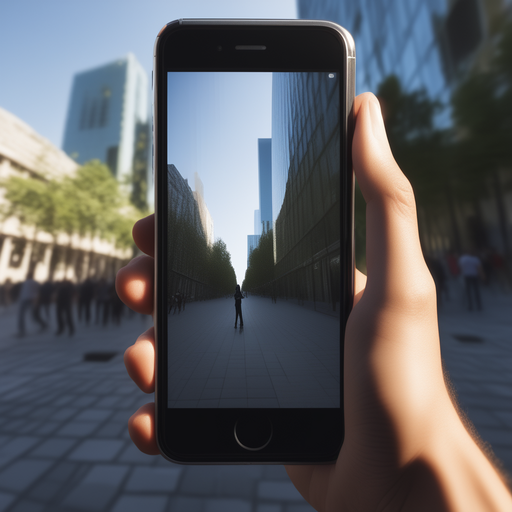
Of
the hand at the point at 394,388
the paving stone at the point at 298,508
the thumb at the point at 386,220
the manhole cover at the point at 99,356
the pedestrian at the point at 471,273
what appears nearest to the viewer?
the hand at the point at 394,388

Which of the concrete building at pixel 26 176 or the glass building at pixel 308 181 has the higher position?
the concrete building at pixel 26 176

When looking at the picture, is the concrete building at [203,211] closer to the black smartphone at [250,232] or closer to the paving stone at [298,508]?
the black smartphone at [250,232]

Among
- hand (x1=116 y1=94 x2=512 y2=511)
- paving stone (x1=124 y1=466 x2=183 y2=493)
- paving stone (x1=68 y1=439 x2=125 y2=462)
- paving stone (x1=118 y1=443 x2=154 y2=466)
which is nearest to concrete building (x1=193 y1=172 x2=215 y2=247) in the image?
hand (x1=116 y1=94 x2=512 y2=511)

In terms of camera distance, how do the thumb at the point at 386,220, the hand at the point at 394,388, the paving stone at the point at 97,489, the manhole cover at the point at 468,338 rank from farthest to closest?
1. the manhole cover at the point at 468,338
2. the paving stone at the point at 97,489
3. the thumb at the point at 386,220
4. the hand at the point at 394,388

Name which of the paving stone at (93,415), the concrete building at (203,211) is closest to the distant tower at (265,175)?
the concrete building at (203,211)

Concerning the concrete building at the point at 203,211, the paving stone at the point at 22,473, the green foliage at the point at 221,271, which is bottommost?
the paving stone at the point at 22,473

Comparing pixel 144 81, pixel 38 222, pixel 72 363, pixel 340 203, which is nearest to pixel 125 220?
pixel 38 222
